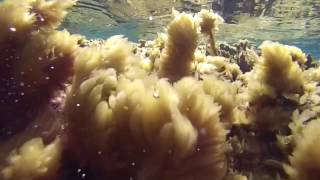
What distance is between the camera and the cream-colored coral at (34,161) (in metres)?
2.10

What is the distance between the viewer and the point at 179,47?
346cm

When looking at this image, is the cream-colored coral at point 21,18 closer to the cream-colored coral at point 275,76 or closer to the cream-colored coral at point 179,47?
the cream-colored coral at point 179,47

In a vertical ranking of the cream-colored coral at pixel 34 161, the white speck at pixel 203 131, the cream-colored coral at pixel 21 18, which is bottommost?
the cream-colored coral at pixel 34 161

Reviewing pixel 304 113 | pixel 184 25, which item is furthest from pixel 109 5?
pixel 304 113

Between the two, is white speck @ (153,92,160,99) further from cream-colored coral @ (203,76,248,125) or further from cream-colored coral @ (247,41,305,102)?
cream-colored coral @ (247,41,305,102)

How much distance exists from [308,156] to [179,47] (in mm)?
1773

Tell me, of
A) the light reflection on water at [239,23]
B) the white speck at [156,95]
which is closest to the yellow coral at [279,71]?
the white speck at [156,95]

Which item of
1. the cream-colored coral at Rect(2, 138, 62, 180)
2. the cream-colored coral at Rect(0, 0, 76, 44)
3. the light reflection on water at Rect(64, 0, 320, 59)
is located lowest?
the light reflection on water at Rect(64, 0, 320, 59)

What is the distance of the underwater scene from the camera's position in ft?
6.83

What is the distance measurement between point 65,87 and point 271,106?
165 cm

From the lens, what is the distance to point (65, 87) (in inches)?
111

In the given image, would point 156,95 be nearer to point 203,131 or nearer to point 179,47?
point 203,131

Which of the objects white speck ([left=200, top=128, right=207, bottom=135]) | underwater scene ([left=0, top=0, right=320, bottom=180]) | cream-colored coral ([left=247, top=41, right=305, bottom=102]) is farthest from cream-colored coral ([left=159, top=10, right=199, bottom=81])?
white speck ([left=200, top=128, right=207, bottom=135])

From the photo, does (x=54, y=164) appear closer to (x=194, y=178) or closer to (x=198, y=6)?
(x=194, y=178)
